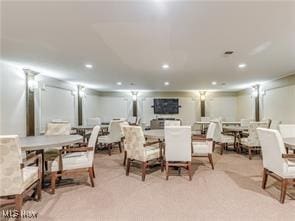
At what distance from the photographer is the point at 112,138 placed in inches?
229

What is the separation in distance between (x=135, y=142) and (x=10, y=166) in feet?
6.48

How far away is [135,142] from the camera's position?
3752mm

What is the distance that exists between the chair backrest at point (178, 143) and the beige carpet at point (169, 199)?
0.39m

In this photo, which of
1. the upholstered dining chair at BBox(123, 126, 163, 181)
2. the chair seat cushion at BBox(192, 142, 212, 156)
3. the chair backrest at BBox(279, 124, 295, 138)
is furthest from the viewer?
the chair seat cushion at BBox(192, 142, 212, 156)

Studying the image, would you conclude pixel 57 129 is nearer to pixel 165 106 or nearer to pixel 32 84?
pixel 32 84

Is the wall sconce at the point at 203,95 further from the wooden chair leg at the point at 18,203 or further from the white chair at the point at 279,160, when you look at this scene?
the wooden chair leg at the point at 18,203

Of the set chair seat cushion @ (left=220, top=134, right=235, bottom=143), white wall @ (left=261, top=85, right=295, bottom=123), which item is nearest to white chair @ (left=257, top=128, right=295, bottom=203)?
chair seat cushion @ (left=220, top=134, right=235, bottom=143)

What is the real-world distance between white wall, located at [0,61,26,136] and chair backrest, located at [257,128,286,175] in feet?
15.6

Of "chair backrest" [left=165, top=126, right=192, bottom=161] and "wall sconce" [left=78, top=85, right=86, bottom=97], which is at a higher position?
"wall sconce" [left=78, top=85, right=86, bottom=97]

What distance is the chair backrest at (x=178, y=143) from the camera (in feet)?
11.7

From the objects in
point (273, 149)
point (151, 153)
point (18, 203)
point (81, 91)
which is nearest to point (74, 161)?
point (18, 203)

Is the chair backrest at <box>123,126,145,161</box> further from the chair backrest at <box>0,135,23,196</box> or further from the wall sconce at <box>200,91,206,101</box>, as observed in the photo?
the wall sconce at <box>200,91,206,101</box>

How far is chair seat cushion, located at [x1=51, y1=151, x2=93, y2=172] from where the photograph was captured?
3104mm

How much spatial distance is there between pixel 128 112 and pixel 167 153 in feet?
24.4
